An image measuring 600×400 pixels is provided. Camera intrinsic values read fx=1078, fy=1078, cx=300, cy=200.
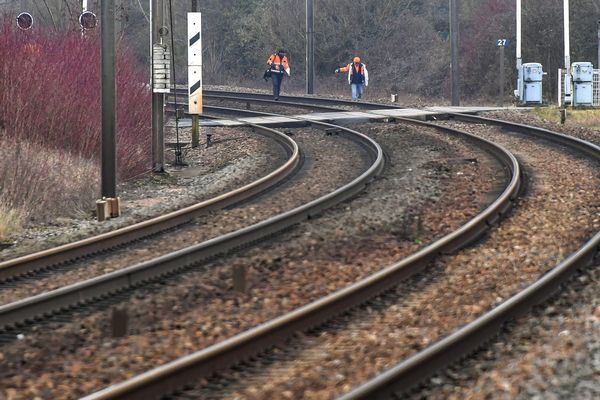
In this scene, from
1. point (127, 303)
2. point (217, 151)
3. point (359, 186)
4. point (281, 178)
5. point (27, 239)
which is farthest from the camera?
point (217, 151)

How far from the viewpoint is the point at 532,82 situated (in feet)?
111

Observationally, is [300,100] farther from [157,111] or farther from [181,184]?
[181,184]

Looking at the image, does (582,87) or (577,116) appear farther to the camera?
(582,87)

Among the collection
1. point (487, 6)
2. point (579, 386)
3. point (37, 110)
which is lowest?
point (579, 386)

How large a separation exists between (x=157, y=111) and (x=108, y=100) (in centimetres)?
343

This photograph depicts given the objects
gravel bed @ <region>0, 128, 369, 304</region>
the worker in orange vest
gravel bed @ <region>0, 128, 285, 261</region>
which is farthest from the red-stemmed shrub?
the worker in orange vest

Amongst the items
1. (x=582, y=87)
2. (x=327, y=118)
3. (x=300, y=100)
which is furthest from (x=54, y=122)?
(x=582, y=87)

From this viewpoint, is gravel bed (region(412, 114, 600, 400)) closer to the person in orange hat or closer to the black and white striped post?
the black and white striped post

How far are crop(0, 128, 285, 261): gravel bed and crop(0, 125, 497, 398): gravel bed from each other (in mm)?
2235

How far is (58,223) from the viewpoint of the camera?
12609mm

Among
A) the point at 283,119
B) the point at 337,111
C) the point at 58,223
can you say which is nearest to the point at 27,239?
the point at 58,223

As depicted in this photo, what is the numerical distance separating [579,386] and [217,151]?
14.7 meters

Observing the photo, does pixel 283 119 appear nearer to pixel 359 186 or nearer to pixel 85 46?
pixel 85 46

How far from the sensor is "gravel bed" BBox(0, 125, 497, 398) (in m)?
6.84
